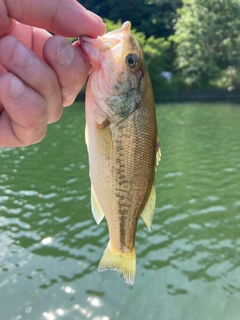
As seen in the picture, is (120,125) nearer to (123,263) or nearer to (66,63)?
(66,63)

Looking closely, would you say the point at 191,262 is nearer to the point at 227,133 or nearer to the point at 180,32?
the point at 227,133

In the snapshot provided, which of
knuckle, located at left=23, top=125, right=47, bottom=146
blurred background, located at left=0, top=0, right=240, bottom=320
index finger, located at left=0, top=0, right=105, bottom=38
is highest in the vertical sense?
index finger, located at left=0, top=0, right=105, bottom=38

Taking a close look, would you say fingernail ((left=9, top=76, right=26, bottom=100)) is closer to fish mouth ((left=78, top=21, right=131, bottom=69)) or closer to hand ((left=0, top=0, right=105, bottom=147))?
hand ((left=0, top=0, right=105, bottom=147))

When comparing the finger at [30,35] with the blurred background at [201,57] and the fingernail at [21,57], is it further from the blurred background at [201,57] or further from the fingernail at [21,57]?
the blurred background at [201,57]

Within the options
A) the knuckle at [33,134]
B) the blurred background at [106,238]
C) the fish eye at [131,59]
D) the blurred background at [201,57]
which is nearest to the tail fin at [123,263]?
the knuckle at [33,134]

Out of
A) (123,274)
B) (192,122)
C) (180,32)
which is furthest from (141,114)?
(180,32)

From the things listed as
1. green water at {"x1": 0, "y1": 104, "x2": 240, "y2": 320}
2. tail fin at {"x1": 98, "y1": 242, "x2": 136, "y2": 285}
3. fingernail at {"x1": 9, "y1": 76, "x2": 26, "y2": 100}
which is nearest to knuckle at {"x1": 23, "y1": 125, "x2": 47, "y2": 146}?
fingernail at {"x1": 9, "y1": 76, "x2": 26, "y2": 100}

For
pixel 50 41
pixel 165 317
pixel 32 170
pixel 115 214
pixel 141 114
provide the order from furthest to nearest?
1. pixel 32 170
2. pixel 165 317
3. pixel 115 214
4. pixel 141 114
5. pixel 50 41
